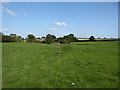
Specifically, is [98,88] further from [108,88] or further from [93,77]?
[93,77]

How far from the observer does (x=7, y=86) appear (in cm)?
504

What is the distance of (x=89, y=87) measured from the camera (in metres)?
4.87

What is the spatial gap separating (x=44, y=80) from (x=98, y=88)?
2883 mm

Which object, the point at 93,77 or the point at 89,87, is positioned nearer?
the point at 89,87

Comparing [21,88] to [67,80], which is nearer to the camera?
[21,88]

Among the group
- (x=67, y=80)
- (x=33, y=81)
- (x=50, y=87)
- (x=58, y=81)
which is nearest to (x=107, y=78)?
(x=67, y=80)

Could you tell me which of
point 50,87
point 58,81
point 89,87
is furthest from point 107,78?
point 50,87

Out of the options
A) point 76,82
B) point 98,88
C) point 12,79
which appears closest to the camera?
point 98,88

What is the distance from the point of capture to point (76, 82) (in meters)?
5.38

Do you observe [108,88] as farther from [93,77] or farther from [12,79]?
[12,79]

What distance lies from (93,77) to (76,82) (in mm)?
1289

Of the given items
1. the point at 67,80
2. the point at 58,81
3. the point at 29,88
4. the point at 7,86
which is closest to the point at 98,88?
the point at 67,80

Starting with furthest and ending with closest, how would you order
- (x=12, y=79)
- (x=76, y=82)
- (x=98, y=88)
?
(x=12, y=79) → (x=76, y=82) → (x=98, y=88)

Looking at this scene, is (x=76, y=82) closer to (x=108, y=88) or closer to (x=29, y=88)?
(x=108, y=88)
